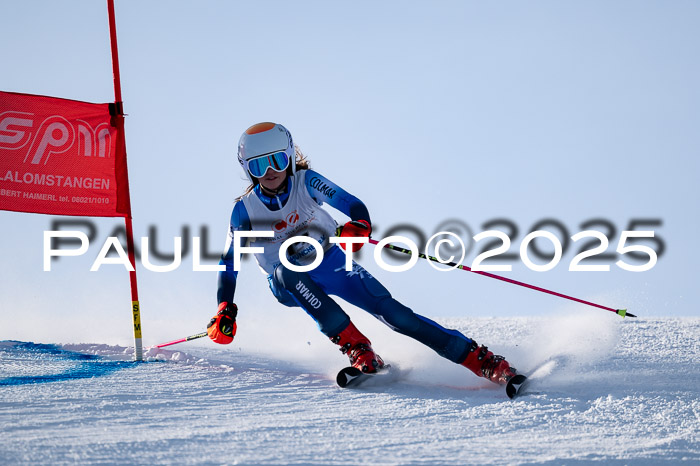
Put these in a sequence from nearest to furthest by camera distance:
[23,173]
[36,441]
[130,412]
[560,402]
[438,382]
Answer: [36,441] < [130,412] < [560,402] < [438,382] < [23,173]

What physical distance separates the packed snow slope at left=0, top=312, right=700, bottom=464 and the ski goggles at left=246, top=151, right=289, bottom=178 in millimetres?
1165

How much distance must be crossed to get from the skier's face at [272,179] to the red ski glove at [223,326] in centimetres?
74

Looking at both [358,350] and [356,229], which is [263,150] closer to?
[356,229]

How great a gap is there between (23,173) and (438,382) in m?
3.59

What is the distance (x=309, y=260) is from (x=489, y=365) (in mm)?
1172

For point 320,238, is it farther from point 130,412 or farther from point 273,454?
point 273,454

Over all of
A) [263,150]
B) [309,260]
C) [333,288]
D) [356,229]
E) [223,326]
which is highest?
[263,150]

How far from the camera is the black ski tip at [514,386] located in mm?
3467

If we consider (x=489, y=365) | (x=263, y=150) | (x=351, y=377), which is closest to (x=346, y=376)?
(x=351, y=377)

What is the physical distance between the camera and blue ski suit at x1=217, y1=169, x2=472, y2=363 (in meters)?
3.92

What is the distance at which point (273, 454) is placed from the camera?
2.40 meters

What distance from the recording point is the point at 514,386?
11.4 ft

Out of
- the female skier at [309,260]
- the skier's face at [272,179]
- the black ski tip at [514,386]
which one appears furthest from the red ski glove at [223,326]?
the black ski tip at [514,386]

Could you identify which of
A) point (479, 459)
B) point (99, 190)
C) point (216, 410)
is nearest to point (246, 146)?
point (216, 410)
